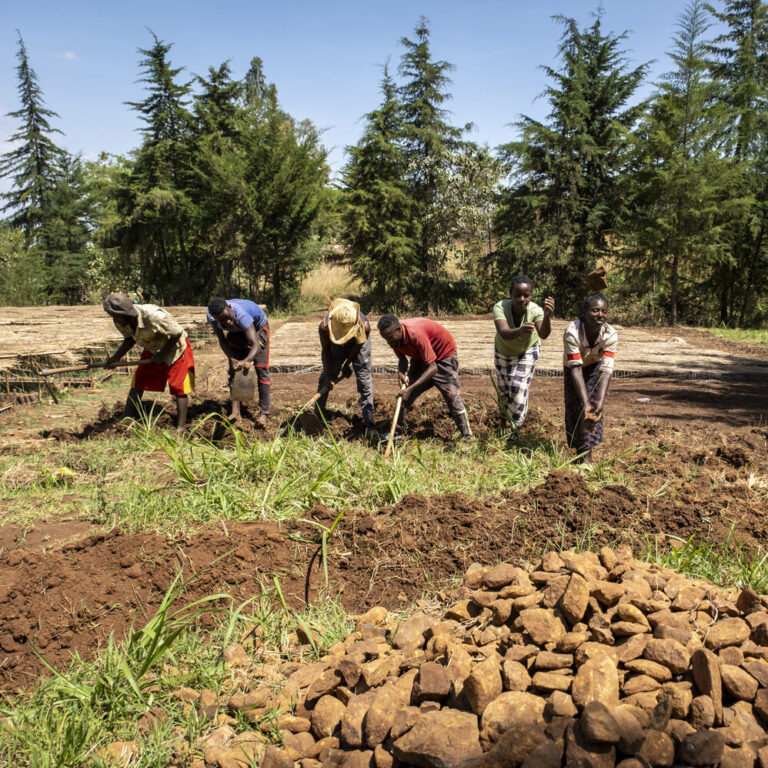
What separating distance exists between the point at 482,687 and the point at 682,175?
16.5 metres

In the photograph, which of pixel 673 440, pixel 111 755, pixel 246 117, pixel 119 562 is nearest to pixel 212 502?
pixel 119 562

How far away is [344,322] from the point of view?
4.98 metres

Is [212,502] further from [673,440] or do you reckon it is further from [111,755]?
[673,440]

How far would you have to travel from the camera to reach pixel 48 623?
2.63 metres

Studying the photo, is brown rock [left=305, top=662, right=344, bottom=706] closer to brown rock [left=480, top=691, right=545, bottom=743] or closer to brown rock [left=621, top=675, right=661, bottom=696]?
brown rock [left=480, top=691, right=545, bottom=743]

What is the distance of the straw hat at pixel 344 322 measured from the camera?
196 inches

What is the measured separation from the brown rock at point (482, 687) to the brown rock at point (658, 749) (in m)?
0.44

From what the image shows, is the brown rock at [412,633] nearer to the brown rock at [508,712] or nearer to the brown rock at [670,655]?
the brown rock at [508,712]

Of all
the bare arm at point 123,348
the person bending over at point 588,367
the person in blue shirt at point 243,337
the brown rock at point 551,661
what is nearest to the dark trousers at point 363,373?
the person in blue shirt at point 243,337

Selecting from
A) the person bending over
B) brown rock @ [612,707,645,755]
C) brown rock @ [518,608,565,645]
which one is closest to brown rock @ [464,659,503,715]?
brown rock @ [518,608,565,645]

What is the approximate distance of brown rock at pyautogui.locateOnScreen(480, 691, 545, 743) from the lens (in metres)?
1.75

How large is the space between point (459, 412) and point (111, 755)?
3504 mm

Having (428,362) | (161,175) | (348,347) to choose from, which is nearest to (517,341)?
(428,362)

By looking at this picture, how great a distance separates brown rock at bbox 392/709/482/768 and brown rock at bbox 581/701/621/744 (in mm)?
326
